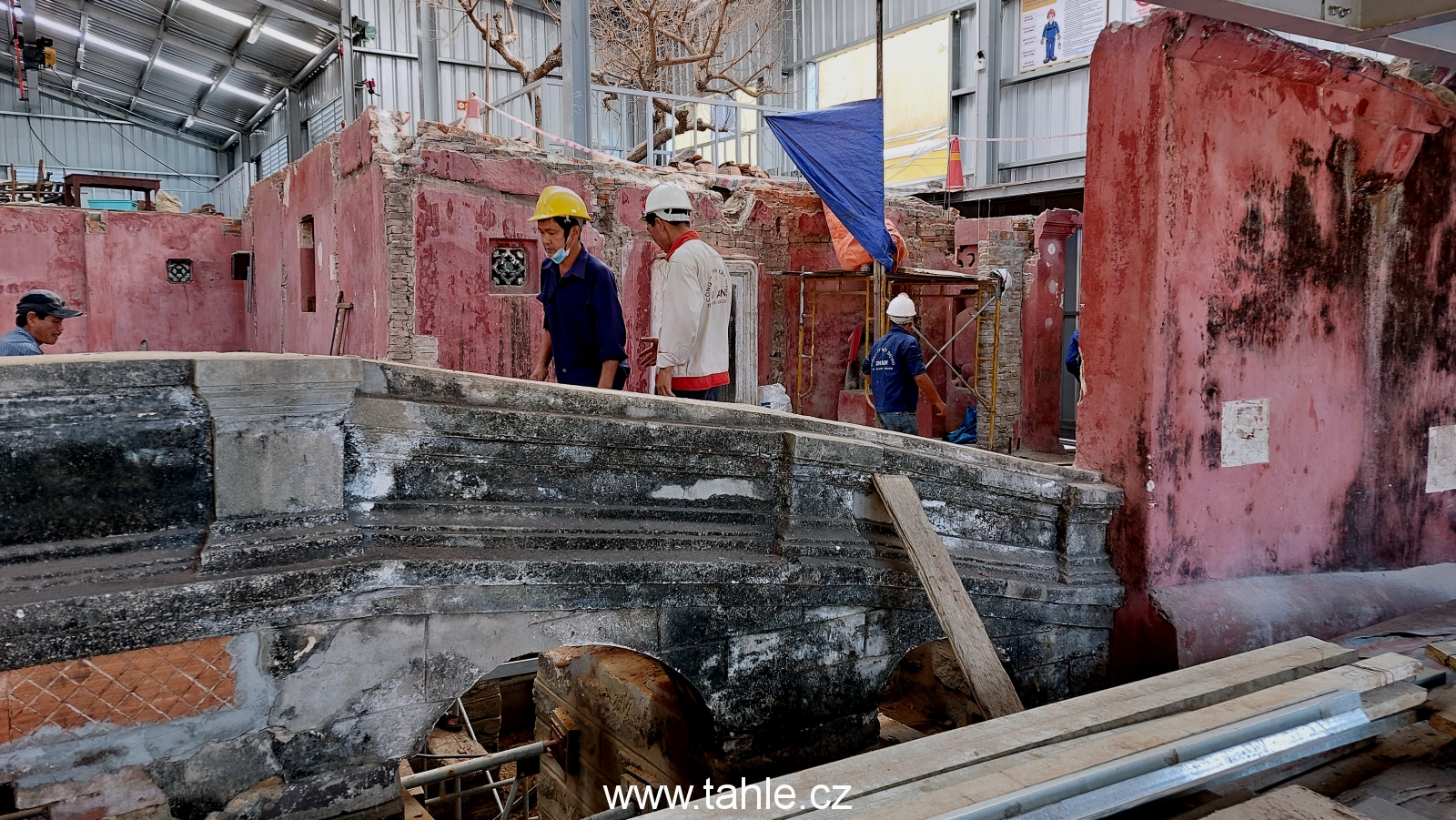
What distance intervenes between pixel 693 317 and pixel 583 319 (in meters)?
0.53

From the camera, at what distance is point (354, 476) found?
8.71 feet

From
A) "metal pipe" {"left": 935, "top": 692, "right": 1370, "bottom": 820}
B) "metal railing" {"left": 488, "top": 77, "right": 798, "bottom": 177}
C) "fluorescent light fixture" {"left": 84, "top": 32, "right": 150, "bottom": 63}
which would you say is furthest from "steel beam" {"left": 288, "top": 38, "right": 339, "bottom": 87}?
"metal pipe" {"left": 935, "top": 692, "right": 1370, "bottom": 820}

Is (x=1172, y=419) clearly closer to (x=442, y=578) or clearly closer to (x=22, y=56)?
(x=442, y=578)

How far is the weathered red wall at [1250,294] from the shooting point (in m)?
4.16

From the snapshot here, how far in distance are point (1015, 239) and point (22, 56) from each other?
1935 centimetres

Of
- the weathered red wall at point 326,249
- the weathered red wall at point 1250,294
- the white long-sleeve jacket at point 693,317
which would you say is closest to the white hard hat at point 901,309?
the weathered red wall at point 1250,294

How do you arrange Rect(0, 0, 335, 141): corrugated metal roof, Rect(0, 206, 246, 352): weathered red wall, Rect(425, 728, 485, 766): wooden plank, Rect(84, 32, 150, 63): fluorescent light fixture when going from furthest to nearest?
Rect(84, 32, 150, 63): fluorescent light fixture < Rect(0, 0, 335, 141): corrugated metal roof < Rect(0, 206, 246, 352): weathered red wall < Rect(425, 728, 485, 766): wooden plank

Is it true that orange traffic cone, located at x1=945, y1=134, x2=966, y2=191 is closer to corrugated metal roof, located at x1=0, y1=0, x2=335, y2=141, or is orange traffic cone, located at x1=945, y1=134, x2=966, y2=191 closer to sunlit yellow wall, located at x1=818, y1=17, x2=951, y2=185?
sunlit yellow wall, located at x1=818, y1=17, x2=951, y2=185

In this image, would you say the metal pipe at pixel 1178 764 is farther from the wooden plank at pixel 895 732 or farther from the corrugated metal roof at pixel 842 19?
the corrugated metal roof at pixel 842 19

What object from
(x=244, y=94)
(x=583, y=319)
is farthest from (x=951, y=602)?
(x=244, y=94)

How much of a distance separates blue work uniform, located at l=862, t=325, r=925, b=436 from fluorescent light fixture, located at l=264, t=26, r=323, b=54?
16.6m

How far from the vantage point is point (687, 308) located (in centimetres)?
444

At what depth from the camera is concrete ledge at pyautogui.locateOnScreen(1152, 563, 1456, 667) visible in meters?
4.17

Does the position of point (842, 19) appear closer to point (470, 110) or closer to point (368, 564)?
point (470, 110)
